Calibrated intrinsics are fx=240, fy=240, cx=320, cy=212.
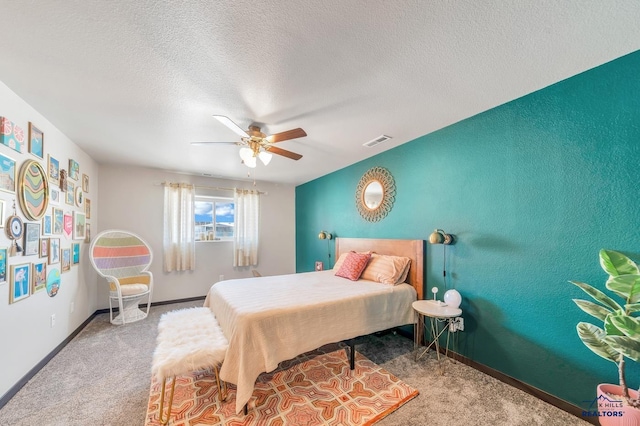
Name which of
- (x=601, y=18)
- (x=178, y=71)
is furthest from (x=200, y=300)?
(x=601, y=18)

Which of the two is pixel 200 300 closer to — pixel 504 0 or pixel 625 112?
pixel 504 0

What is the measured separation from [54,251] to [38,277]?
43cm

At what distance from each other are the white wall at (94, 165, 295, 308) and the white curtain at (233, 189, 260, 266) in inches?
6.9

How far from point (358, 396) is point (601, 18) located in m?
2.91

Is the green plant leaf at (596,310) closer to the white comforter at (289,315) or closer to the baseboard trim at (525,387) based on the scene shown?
the baseboard trim at (525,387)

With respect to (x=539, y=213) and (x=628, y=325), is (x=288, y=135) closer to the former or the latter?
(x=539, y=213)

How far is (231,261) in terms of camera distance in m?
5.07

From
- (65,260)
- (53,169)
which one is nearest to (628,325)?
(53,169)

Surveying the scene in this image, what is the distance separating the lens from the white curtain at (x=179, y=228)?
4400 mm

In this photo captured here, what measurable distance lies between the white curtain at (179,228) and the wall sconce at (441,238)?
4188mm

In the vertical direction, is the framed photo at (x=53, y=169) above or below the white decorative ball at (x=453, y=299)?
above

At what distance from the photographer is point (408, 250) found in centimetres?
307

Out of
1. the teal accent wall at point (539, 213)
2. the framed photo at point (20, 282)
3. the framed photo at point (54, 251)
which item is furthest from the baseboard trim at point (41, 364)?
the teal accent wall at point (539, 213)

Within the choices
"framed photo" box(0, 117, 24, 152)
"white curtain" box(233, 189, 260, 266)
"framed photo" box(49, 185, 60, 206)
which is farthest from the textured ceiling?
"white curtain" box(233, 189, 260, 266)
